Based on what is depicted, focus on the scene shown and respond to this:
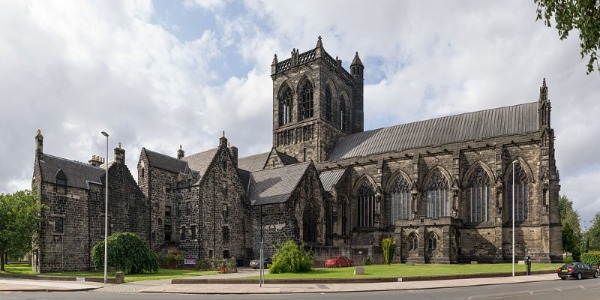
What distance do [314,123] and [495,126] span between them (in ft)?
82.6

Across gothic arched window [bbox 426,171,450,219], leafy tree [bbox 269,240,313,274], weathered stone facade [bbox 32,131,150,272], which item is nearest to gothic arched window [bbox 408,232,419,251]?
gothic arched window [bbox 426,171,450,219]

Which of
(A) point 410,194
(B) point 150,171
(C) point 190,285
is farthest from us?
(A) point 410,194

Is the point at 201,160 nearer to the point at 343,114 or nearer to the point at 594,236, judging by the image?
the point at 343,114

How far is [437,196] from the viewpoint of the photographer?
2221 inches

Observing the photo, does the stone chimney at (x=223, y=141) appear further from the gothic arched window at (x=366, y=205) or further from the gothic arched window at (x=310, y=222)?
the gothic arched window at (x=366, y=205)

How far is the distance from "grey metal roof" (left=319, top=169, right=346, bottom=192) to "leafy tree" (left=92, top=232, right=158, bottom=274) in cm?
2583

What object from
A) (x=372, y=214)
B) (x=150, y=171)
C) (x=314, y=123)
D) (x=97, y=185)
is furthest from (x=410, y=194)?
(x=97, y=185)

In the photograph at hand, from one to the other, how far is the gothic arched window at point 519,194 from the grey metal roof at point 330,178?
63.1 ft

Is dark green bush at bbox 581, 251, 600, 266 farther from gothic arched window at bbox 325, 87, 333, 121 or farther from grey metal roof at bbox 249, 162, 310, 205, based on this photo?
gothic arched window at bbox 325, 87, 333, 121

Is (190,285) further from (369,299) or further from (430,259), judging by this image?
(430,259)

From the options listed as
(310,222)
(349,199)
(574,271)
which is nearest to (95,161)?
(310,222)

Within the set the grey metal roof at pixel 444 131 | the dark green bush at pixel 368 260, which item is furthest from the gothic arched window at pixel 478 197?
the dark green bush at pixel 368 260

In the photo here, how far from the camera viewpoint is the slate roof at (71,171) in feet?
133

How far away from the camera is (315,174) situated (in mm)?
54562
